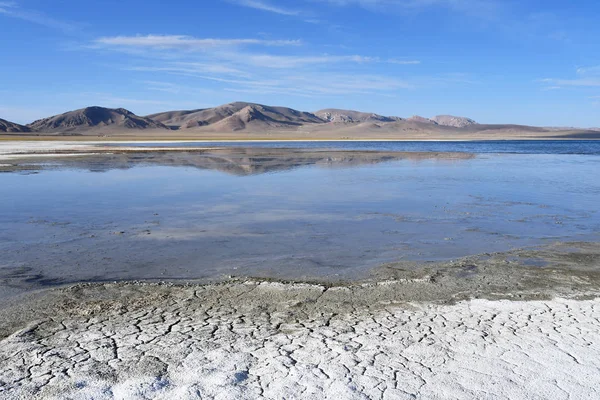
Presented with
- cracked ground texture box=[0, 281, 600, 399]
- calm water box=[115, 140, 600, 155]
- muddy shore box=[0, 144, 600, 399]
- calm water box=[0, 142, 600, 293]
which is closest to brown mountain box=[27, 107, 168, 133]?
calm water box=[115, 140, 600, 155]

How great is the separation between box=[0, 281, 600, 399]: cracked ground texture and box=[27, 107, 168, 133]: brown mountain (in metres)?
148

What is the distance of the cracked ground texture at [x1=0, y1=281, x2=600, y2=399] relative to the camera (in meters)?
3.55

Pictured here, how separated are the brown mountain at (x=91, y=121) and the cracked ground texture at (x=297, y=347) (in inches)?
5819

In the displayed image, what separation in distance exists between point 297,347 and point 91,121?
162 meters

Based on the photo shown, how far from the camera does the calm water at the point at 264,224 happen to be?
6.66 m

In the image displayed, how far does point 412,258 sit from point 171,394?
419cm

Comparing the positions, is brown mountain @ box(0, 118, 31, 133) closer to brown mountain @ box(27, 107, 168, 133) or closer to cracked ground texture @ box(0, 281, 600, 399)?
brown mountain @ box(27, 107, 168, 133)

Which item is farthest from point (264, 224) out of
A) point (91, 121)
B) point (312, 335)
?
point (91, 121)

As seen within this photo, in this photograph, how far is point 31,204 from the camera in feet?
37.6

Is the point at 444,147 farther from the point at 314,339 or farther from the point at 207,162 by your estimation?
the point at 314,339

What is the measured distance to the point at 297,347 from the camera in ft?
13.7

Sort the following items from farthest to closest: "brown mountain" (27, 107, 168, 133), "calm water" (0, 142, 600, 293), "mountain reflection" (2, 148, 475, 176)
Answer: "brown mountain" (27, 107, 168, 133) → "mountain reflection" (2, 148, 475, 176) → "calm water" (0, 142, 600, 293)

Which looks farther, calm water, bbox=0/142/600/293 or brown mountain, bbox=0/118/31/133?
brown mountain, bbox=0/118/31/133

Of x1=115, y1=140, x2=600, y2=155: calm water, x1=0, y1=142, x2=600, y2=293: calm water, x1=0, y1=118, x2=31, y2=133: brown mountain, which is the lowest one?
x1=115, y1=140, x2=600, y2=155: calm water
